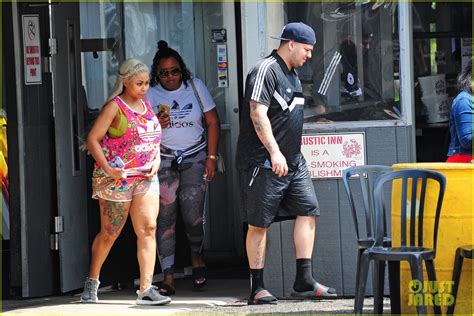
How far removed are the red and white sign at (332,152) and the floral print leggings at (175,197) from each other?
40.0 inches

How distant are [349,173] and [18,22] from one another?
2867mm

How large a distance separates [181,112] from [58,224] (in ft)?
4.08

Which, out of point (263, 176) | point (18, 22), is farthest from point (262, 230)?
point (18, 22)

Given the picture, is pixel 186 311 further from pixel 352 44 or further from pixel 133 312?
pixel 352 44

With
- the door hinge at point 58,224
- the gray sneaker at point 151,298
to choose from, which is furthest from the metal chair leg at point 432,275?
the door hinge at point 58,224

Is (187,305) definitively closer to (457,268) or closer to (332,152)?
(332,152)

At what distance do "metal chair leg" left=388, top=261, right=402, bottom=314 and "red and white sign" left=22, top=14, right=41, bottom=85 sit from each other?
10.3 ft

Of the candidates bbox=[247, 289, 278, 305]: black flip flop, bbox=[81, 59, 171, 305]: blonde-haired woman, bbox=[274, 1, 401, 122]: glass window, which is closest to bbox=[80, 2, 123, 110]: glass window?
bbox=[81, 59, 171, 305]: blonde-haired woman

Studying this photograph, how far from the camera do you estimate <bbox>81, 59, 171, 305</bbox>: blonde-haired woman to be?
794 cm

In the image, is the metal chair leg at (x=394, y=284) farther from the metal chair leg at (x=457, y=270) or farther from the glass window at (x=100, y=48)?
the glass window at (x=100, y=48)

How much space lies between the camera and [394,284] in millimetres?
6707

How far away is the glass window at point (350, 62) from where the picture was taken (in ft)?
26.1

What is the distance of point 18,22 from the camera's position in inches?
327

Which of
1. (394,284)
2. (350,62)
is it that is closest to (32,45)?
(350,62)
